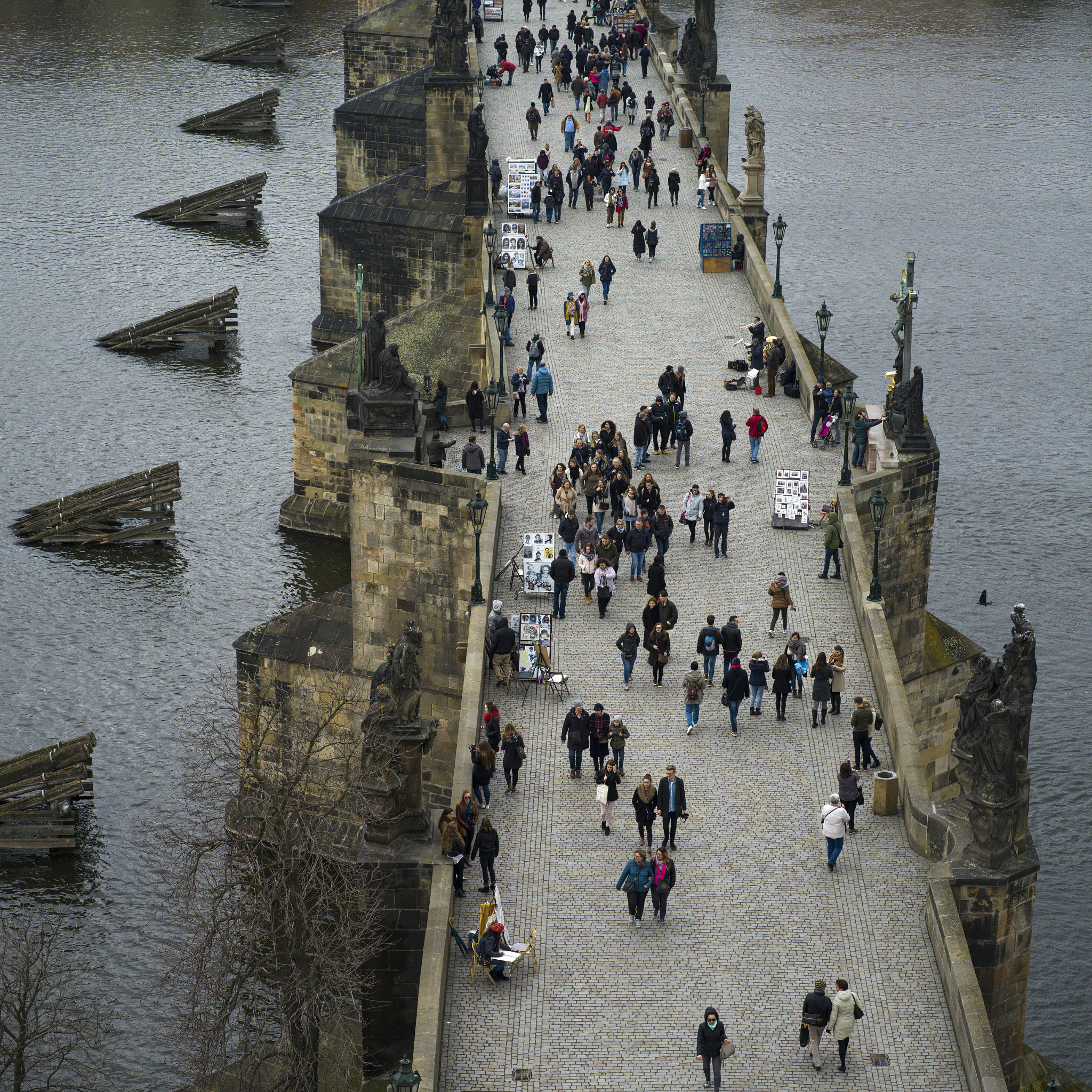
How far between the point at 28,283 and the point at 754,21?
59.7 meters

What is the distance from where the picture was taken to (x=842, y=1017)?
32.8 meters

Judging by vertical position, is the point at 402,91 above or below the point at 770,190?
above

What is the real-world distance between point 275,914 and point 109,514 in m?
32.4

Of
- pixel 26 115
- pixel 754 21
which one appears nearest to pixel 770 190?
pixel 754 21

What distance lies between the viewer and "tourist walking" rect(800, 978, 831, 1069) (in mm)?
32844

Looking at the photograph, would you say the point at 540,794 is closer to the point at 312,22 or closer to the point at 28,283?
the point at 28,283

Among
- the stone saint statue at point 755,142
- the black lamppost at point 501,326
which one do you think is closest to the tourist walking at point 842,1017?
the black lamppost at point 501,326

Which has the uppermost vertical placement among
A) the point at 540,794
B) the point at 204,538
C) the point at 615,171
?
the point at 615,171

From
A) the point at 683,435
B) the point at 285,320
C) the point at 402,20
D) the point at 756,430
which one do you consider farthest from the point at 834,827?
the point at 402,20

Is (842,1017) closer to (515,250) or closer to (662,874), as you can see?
(662,874)

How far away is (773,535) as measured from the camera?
50625 millimetres

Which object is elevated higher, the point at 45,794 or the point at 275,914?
the point at 275,914

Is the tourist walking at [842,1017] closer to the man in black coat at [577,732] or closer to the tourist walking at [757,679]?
the man in black coat at [577,732]

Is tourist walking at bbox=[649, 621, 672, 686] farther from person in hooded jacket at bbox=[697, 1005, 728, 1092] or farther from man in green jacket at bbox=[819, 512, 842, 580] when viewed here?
person in hooded jacket at bbox=[697, 1005, 728, 1092]
